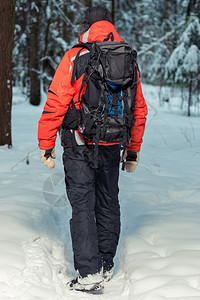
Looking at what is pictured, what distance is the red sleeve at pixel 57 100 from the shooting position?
275 centimetres

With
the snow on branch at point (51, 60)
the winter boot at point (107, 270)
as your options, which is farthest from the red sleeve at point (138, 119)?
the snow on branch at point (51, 60)

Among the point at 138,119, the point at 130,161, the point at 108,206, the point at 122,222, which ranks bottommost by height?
the point at 122,222

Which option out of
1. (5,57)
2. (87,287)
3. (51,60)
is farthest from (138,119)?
(51,60)

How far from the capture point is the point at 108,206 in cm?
318

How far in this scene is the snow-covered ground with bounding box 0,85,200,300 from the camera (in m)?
2.78

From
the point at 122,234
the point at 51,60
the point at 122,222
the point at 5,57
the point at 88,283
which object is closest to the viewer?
the point at 88,283

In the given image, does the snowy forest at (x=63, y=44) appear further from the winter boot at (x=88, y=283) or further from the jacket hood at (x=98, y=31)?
the winter boot at (x=88, y=283)

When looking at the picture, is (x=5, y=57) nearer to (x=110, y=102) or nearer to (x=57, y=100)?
(x=57, y=100)

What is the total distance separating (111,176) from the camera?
309cm

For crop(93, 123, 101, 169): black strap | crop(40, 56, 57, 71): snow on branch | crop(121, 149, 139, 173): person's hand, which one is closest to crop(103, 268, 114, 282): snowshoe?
crop(121, 149, 139, 173): person's hand

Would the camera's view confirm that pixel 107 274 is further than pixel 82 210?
Yes

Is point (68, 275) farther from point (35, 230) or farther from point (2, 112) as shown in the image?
point (2, 112)

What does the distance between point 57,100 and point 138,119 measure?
2.50ft

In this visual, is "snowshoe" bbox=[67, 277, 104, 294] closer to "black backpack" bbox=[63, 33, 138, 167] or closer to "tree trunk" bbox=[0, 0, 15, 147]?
"black backpack" bbox=[63, 33, 138, 167]
